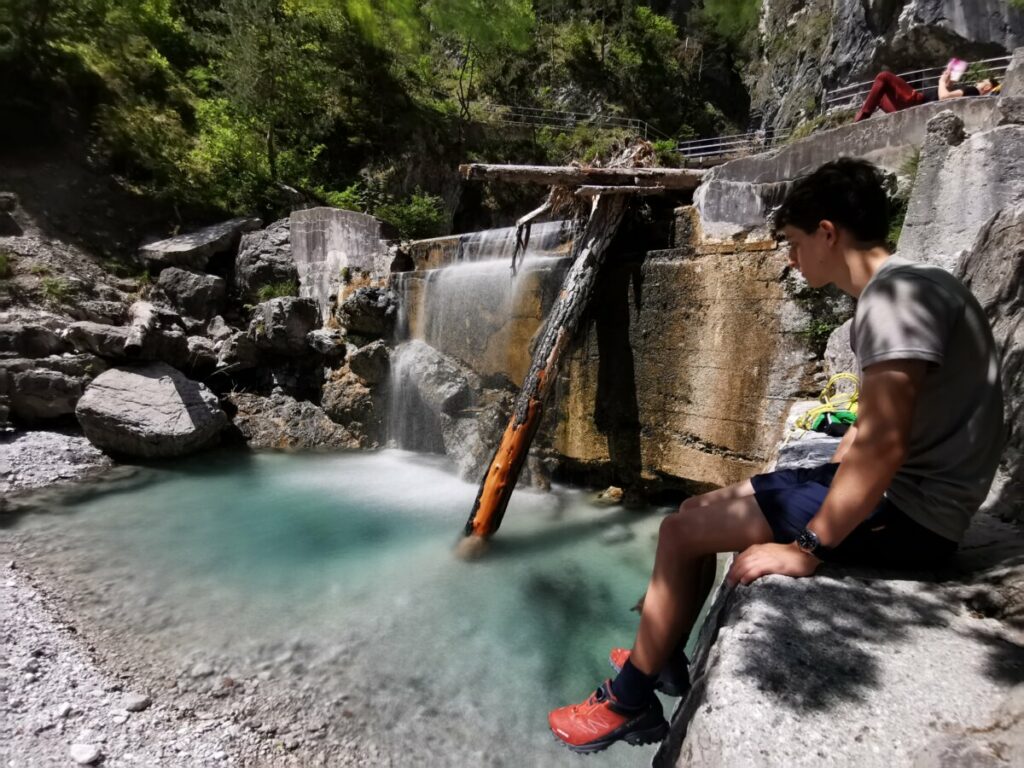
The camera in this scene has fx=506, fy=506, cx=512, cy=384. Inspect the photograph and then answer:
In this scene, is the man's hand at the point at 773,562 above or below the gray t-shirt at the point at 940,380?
below

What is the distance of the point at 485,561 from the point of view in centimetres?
486

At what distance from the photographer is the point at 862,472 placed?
4.32 feet

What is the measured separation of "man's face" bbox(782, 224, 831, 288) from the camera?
1.60m

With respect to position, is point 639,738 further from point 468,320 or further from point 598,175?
point 468,320

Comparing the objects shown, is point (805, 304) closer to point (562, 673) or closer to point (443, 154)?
point (562, 673)

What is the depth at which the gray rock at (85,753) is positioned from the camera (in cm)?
244

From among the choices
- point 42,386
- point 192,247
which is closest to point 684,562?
point 42,386

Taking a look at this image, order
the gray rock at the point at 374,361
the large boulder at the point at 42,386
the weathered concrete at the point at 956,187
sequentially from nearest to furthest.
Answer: the weathered concrete at the point at 956,187 → the large boulder at the point at 42,386 → the gray rock at the point at 374,361

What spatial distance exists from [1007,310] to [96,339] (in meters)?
10.5

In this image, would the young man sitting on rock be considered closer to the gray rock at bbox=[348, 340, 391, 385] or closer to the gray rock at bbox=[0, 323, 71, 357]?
the gray rock at bbox=[348, 340, 391, 385]

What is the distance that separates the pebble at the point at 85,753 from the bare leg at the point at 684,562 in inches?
107

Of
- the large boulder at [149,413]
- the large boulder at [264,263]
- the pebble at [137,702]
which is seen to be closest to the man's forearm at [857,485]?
the pebble at [137,702]

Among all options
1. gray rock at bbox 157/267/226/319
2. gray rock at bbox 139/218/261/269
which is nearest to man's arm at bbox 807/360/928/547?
gray rock at bbox 157/267/226/319

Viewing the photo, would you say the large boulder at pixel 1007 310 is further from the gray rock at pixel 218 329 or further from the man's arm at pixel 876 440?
the gray rock at pixel 218 329
